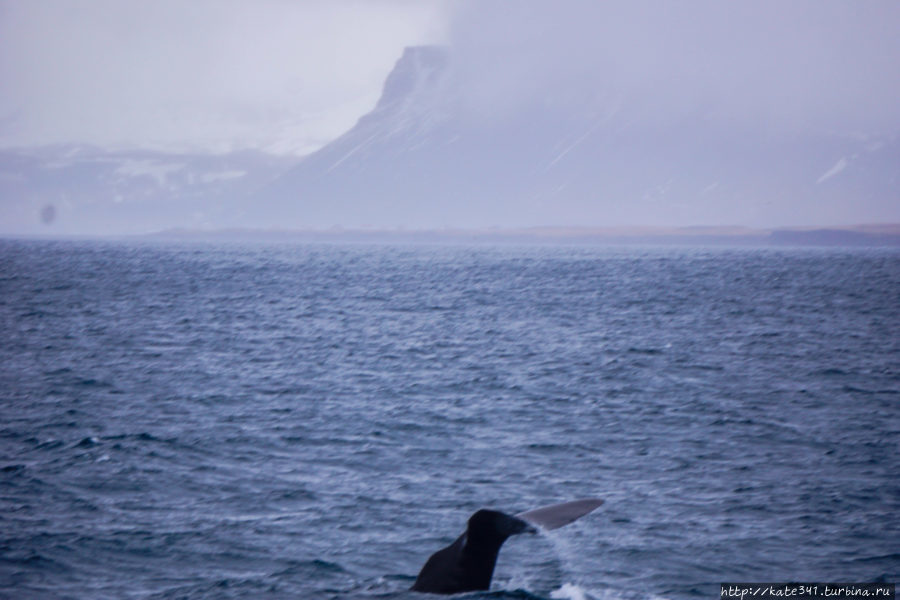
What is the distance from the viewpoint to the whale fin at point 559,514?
962 centimetres

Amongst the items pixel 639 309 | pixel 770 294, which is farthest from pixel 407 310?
pixel 770 294

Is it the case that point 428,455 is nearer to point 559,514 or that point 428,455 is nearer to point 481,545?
point 481,545

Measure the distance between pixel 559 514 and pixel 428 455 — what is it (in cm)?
995

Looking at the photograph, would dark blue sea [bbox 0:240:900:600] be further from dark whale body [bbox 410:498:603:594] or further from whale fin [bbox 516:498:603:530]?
whale fin [bbox 516:498:603:530]

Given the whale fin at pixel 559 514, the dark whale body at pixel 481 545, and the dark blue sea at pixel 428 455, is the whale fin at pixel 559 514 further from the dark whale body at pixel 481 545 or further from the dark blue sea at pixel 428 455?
the dark blue sea at pixel 428 455

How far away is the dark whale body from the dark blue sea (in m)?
0.28

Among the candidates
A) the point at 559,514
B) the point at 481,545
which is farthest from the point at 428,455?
the point at 559,514

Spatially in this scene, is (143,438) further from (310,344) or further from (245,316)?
(245,316)

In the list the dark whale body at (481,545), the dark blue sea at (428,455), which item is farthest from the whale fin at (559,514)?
the dark blue sea at (428,455)

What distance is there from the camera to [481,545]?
390 inches

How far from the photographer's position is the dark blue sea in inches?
518

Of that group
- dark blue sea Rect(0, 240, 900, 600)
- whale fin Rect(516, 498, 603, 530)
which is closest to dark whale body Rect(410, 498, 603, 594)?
whale fin Rect(516, 498, 603, 530)

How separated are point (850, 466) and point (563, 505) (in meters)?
10.5

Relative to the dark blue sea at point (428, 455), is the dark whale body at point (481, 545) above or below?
above
